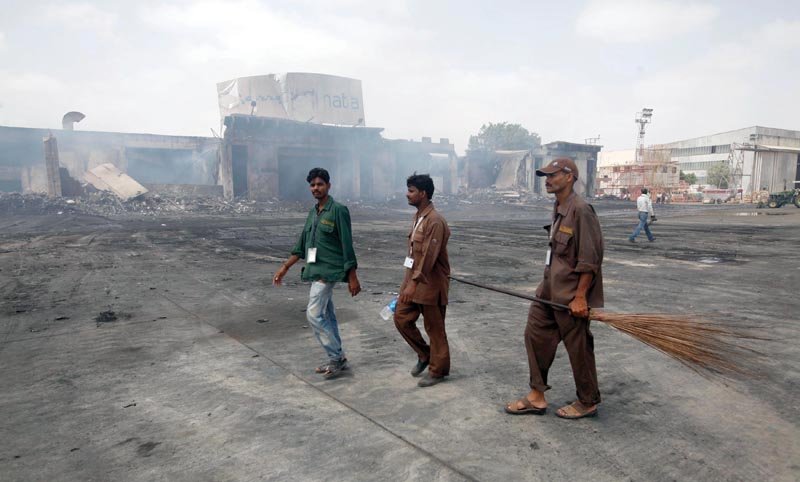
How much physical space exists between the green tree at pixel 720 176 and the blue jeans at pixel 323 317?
181 ft

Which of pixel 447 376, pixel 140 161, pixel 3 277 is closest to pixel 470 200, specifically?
pixel 140 161

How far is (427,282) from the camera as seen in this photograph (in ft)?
12.0

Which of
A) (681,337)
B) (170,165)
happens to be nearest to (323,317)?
(681,337)

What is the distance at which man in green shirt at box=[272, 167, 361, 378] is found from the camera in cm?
393

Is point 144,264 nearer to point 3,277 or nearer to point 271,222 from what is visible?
point 3,277

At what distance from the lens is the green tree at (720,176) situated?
49250 mm

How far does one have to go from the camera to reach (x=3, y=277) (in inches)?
316

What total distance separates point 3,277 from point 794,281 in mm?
12558

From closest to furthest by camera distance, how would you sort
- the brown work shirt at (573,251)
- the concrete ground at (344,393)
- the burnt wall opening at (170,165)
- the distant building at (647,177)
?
1. the concrete ground at (344,393)
2. the brown work shirt at (573,251)
3. the burnt wall opening at (170,165)
4. the distant building at (647,177)

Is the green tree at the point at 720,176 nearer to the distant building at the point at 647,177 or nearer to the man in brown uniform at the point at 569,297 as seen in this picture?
the distant building at the point at 647,177

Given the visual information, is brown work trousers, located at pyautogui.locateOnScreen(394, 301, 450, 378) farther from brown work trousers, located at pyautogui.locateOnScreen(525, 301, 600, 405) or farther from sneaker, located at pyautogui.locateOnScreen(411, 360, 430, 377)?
brown work trousers, located at pyautogui.locateOnScreen(525, 301, 600, 405)

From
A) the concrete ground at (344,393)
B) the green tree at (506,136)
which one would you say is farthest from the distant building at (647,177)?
the concrete ground at (344,393)

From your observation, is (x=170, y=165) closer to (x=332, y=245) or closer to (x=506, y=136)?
(x=332, y=245)

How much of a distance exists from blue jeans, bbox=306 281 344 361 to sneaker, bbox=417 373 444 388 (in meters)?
0.69
